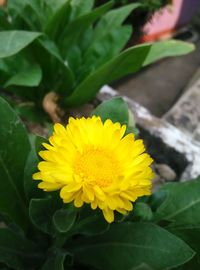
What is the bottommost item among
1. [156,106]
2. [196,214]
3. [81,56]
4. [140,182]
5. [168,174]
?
[156,106]

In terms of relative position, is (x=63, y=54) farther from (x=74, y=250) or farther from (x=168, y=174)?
(x=74, y=250)

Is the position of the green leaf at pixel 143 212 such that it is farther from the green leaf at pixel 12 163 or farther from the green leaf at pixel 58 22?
the green leaf at pixel 58 22

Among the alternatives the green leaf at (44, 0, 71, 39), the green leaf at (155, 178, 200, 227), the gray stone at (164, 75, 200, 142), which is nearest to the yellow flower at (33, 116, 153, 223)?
the green leaf at (155, 178, 200, 227)

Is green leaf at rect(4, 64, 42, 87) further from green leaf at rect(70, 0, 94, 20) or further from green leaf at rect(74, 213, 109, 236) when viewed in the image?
green leaf at rect(74, 213, 109, 236)

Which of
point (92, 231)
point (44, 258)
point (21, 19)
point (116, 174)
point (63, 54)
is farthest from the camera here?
point (63, 54)

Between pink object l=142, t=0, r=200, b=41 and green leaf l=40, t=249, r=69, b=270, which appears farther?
pink object l=142, t=0, r=200, b=41

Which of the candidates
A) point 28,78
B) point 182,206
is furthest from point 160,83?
point 182,206

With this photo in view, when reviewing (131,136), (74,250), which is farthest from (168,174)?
(131,136)
